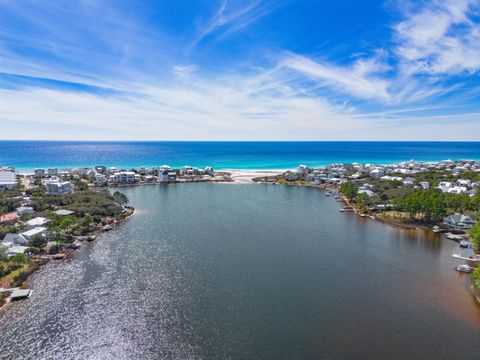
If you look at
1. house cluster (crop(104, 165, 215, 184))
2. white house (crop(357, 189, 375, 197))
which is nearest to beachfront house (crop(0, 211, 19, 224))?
house cluster (crop(104, 165, 215, 184))

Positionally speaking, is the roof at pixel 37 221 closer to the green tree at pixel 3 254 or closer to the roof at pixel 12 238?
the roof at pixel 12 238

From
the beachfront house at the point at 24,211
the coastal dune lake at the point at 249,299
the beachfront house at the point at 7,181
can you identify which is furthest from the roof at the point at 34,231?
the beachfront house at the point at 7,181

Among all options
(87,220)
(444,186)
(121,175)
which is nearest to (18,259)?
(87,220)

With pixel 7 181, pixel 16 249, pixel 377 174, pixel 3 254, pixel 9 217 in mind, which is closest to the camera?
pixel 3 254

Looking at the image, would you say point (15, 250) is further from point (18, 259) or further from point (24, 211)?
point (24, 211)

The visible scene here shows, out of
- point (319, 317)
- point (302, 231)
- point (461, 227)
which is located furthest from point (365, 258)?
point (461, 227)

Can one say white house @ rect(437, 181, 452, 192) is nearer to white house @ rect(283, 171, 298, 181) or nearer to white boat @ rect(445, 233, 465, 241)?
white boat @ rect(445, 233, 465, 241)

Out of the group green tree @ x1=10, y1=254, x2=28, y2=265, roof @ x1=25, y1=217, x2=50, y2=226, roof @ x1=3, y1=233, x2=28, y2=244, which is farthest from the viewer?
roof @ x1=25, y1=217, x2=50, y2=226
